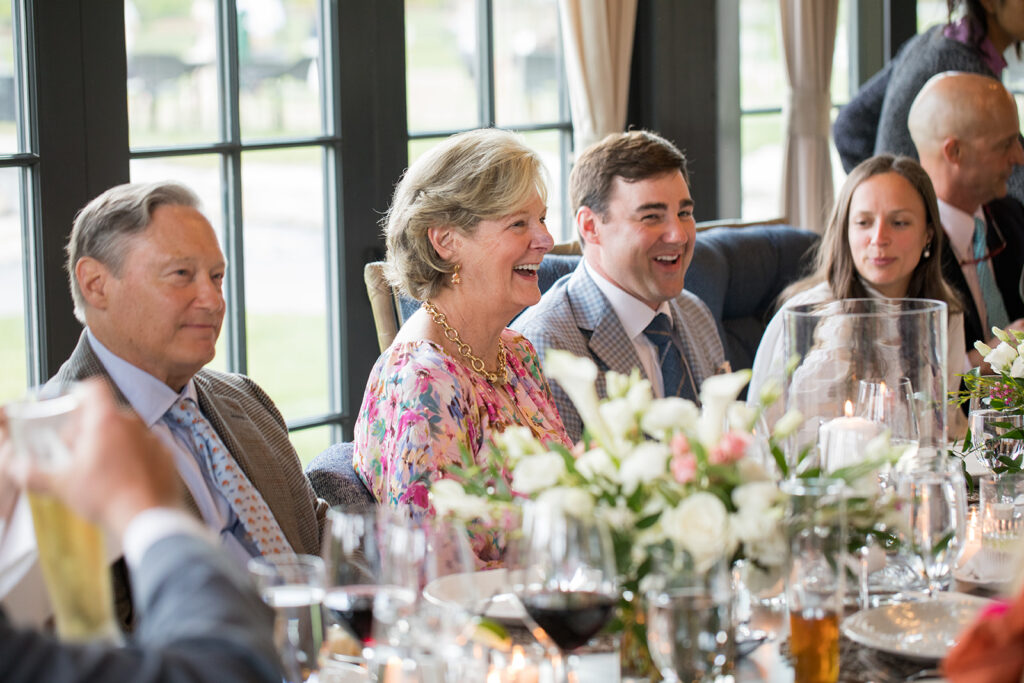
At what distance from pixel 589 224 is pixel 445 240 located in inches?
27.3

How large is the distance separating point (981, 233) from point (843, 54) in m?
2.51

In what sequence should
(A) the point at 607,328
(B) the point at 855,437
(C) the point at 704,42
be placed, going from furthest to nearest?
(C) the point at 704,42 < (A) the point at 607,328 < (B) the point at 855,437

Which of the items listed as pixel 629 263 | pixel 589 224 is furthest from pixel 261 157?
pixel 629 263

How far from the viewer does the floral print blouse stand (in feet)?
6.47

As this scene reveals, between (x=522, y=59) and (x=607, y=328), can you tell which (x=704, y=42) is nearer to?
(x=522, y=59)

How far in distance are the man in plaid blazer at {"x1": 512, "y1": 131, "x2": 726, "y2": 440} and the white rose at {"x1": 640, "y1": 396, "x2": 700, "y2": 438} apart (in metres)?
1.49

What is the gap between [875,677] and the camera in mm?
1307

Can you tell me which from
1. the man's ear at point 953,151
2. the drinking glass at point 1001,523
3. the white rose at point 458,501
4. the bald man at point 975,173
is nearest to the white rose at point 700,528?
the white rose at point 458,501

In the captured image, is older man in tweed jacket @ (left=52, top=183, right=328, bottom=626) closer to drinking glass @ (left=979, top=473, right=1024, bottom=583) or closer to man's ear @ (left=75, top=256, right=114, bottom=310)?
man's ear @ (left=75, top=256, right=114, bottom=310)

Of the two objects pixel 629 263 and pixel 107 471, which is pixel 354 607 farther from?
pixel 629 263

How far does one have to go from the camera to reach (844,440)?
65.5 inches

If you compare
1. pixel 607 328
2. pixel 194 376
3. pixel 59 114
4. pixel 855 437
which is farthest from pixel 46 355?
pixel 855 437

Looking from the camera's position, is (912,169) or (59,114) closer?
(59,114)

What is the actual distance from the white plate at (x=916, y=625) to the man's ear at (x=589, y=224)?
1.57 m
